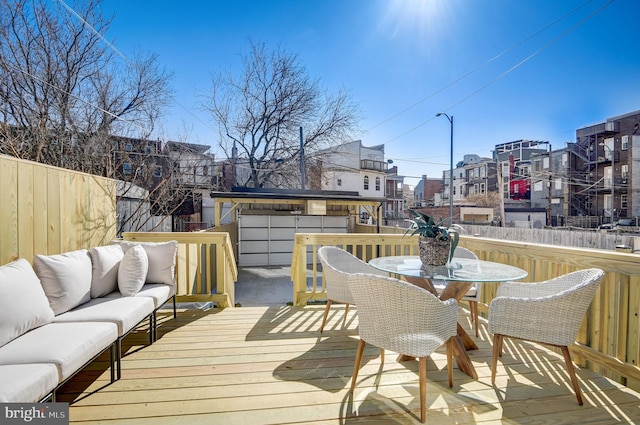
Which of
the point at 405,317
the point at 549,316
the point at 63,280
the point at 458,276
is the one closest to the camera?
the point at 405,317

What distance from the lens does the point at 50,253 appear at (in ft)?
8.18

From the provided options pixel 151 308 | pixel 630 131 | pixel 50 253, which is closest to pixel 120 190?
pixel 50 253

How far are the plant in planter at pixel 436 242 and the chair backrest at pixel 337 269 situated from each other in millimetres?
678

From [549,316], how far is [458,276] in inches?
21.9

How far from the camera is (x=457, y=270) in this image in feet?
7.35

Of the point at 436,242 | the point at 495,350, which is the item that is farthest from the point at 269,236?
the point at 495,350

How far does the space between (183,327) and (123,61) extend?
883cm

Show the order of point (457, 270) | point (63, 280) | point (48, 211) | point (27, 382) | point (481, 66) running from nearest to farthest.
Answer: point (27, 382) < point (63, 280) < point (457, 270) < point (48, 211) < point (481, 66)

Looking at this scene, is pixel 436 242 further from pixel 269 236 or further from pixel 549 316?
pixel 269 236

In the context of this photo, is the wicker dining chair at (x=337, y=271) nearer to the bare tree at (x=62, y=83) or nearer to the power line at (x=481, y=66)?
the bare tree at (x=62, y=83)

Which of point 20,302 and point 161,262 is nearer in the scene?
point 20,302

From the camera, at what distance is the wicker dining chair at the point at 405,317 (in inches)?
65.0

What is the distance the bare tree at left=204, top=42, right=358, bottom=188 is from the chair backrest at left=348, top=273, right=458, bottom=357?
13.2 m

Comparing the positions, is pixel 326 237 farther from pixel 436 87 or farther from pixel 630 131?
pixel 630 131
